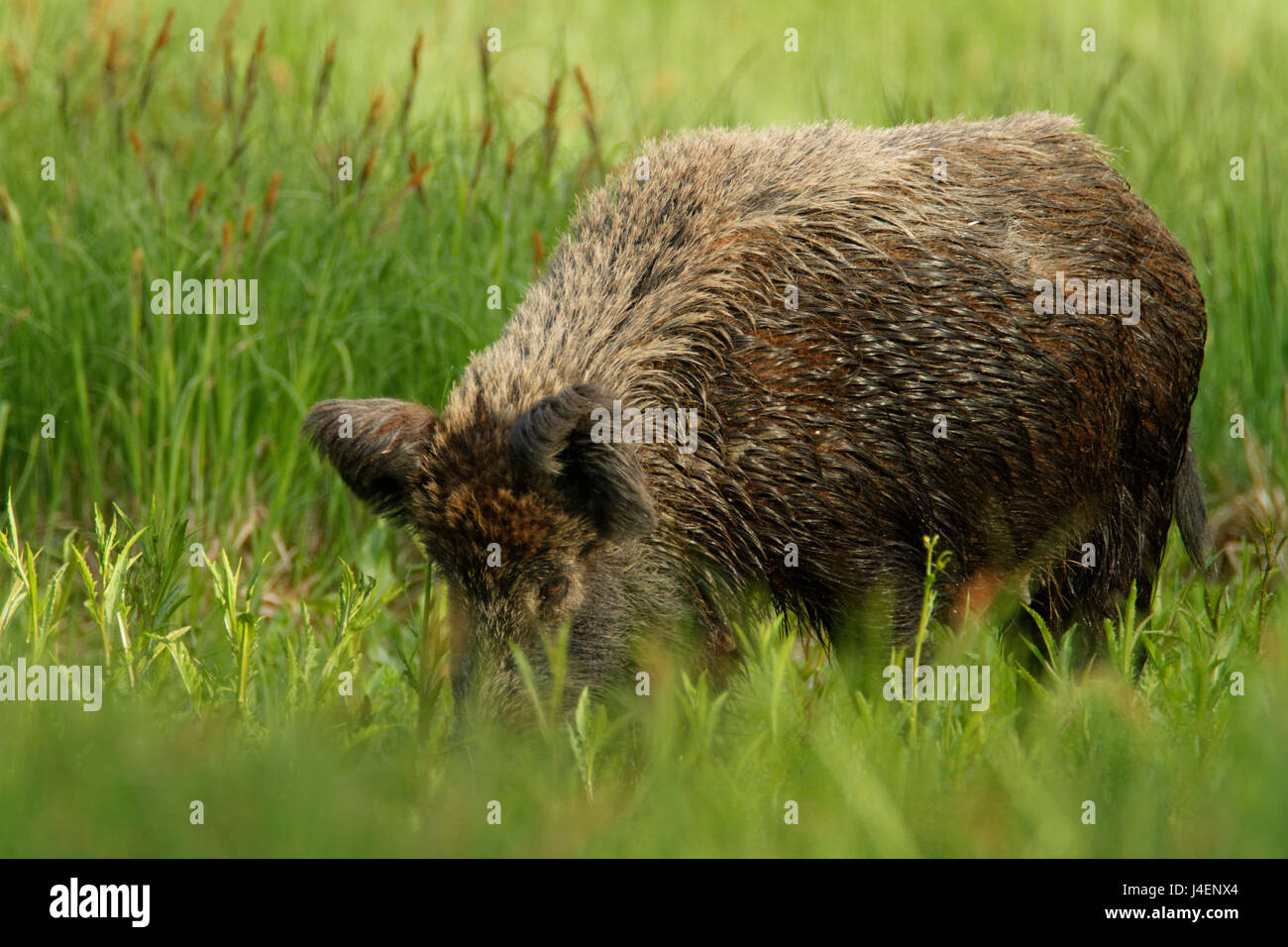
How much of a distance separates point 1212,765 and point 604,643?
1.65 meters

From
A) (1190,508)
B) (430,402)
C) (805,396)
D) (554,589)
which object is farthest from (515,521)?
(1190,508)

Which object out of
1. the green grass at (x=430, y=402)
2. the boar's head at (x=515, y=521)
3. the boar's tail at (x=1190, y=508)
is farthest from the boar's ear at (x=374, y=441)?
the boar's tail at (x=1190, y=508)

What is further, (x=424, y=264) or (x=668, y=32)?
(x=668, y=32)

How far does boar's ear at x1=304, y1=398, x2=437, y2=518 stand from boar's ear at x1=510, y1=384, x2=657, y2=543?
1.13ft

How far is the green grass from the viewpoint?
3.09 metres

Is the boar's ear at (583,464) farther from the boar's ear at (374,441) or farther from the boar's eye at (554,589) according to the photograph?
the boar's ear at (374,441)

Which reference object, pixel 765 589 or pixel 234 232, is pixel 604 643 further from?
pixel 234 232

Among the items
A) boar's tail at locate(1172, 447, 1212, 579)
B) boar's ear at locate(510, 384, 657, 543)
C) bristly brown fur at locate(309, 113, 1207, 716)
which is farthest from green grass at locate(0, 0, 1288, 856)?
boar's ear at locate(510, 384, 657, 543)

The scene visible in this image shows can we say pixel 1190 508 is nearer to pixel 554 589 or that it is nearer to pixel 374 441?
pixel 554 589

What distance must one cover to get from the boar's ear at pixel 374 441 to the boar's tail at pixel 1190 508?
282 centimetres

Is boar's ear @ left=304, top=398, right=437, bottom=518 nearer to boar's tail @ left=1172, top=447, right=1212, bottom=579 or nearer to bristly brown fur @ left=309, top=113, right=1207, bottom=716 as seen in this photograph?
→ bristly brown fur @ left=309, top=113, right=1207, bottom=716

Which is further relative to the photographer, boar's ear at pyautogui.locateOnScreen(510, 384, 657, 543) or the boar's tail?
the boar's tail

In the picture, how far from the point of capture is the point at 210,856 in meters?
2.70
